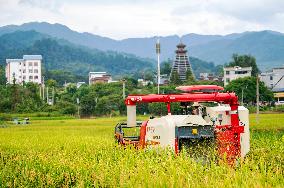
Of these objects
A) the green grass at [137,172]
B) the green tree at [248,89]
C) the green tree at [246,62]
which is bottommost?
the green grass at [137,172]

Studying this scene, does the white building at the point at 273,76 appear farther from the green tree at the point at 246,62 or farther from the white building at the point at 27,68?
the white building at the point at 27,68

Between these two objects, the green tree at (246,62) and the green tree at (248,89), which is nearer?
the green tree at (248,89)

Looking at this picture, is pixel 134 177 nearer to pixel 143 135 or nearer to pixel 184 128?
pixel 184 128

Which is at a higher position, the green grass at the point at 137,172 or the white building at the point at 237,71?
the white building at the point at 237,71

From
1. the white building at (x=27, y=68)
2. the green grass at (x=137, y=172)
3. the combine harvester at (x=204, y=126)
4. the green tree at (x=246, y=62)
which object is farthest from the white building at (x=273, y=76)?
the green grass at (x=137, y=172)

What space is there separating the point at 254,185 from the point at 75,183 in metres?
4.44

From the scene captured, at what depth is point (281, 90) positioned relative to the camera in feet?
300

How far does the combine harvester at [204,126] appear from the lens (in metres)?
13.9

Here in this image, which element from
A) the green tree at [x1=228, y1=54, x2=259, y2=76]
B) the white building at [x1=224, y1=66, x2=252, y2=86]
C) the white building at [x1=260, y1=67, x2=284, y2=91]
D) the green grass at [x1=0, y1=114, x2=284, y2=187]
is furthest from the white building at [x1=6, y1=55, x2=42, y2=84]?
the green grass at [x1=0, y1=114, x2=284, y2=187]

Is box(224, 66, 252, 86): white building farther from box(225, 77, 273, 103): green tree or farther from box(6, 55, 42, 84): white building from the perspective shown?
box(6, 55, 42, 84): white building

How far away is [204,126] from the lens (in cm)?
1405

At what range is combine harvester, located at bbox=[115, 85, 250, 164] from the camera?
13.9 metres

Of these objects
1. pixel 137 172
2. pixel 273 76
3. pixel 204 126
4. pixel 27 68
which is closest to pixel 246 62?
pixel 273 76

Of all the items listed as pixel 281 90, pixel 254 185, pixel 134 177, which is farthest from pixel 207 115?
pixel 281 90
